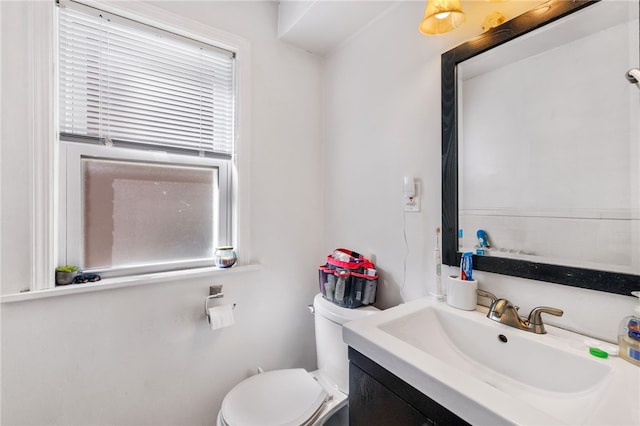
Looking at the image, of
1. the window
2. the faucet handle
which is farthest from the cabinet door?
the window

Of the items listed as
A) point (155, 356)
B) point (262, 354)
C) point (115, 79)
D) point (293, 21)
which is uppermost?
point (293, 21)

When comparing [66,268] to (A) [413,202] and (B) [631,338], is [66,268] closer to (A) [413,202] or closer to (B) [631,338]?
(A) [413,202]

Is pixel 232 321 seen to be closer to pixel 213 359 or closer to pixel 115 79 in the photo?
pixel 213 359

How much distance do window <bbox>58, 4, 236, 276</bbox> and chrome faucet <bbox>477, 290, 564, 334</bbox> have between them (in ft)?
3.94

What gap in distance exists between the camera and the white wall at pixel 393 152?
96cm

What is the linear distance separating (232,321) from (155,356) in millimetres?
343

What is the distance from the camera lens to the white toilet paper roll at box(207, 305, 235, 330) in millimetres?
1221

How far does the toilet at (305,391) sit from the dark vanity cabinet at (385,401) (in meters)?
0.34

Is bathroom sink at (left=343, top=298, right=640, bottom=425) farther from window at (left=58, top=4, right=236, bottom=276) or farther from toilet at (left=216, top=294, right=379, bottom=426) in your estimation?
window at (left=58, top=4, right=236, bottom=276)

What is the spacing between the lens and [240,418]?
96cm

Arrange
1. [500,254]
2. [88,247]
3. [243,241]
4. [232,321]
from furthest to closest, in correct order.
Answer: [243,241] → [232,321] → [88,247] → [500,254]

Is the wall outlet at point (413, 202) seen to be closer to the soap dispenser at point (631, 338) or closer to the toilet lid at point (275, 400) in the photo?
the soap dispenser at point (631, 338)

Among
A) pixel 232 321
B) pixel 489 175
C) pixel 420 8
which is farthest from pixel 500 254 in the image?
pixel 232 321

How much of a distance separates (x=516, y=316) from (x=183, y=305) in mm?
1303
